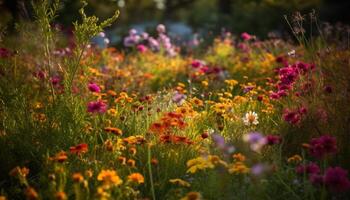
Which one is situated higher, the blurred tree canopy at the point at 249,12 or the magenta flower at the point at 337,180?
the blurred tree canopy at the point at 249,12

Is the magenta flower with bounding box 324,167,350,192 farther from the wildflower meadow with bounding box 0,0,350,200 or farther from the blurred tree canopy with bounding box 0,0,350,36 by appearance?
the blurred tree canopy with bounding box 0,0,350,36

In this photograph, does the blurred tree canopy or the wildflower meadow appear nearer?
the wildflower meadow

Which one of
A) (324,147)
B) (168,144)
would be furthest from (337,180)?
(168,144)

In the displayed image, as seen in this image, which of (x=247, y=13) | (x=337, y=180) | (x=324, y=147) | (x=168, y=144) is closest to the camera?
(x=337, y=180)

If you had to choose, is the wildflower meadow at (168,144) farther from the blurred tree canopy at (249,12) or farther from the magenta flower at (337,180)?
the blurred tree canopy at (249,12)

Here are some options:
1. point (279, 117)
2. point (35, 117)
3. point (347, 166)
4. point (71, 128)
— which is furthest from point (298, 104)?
point (35, 117)

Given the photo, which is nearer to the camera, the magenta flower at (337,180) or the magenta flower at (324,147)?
the magenta flower at (337,180)

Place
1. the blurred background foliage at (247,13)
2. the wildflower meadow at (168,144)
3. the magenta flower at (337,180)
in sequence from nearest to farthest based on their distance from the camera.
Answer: the magenta flower at (337,180) → the wildflower meadow at (168,144) → the blurred background foliage at (247,13)

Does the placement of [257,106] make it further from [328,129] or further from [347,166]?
[347,166]

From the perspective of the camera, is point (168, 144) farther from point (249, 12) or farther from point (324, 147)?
point (249, 12)

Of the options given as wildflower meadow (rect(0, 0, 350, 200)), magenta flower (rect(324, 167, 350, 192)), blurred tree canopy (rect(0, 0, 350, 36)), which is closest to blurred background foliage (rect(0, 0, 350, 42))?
blurred tree canopy (rect(0, 0, 350, 36))

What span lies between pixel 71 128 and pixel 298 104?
6.65 ft

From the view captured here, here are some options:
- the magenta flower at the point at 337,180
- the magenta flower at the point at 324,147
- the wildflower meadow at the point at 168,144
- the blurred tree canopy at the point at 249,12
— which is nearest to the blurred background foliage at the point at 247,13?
the blurred tree canopy at the point at 249,12

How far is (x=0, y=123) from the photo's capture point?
4.27 meters
